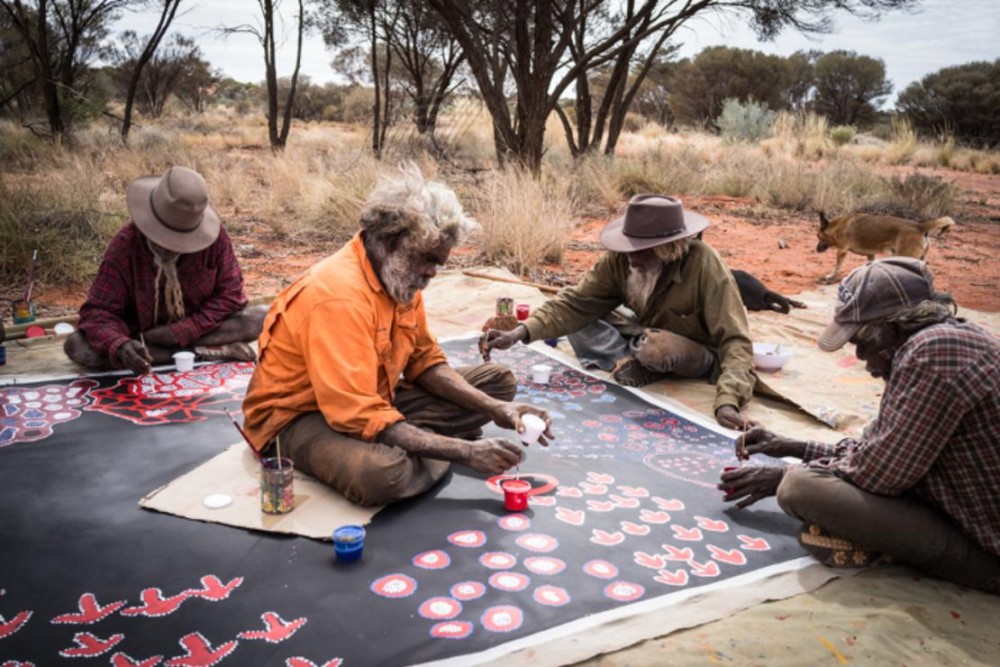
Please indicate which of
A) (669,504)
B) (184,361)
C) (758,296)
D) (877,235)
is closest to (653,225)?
(669,504)

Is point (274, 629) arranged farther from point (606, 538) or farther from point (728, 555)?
point (728, 555)

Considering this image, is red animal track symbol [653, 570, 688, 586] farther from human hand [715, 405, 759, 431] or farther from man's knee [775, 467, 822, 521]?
human hand [715, 405, 759, 431]

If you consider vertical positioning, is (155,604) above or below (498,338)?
below

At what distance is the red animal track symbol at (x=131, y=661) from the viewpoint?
201cm

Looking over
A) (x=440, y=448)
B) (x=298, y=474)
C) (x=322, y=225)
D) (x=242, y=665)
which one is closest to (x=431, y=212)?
(x=440, y=448)

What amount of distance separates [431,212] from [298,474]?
1.19 meters

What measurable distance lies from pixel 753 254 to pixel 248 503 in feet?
24.3

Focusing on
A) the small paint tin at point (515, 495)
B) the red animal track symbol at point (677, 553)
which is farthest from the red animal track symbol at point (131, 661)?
the red animal track symbol at point (677, 553)

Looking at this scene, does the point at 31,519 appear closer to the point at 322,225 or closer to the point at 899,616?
the point at 899,616

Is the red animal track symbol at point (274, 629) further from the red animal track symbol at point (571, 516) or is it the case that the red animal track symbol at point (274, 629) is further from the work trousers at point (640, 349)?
the work trousers at point (640, 349)

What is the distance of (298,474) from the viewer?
307 centimetres

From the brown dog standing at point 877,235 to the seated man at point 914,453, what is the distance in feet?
17.2

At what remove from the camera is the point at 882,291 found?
2367mm

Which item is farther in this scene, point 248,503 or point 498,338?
point 498,338
